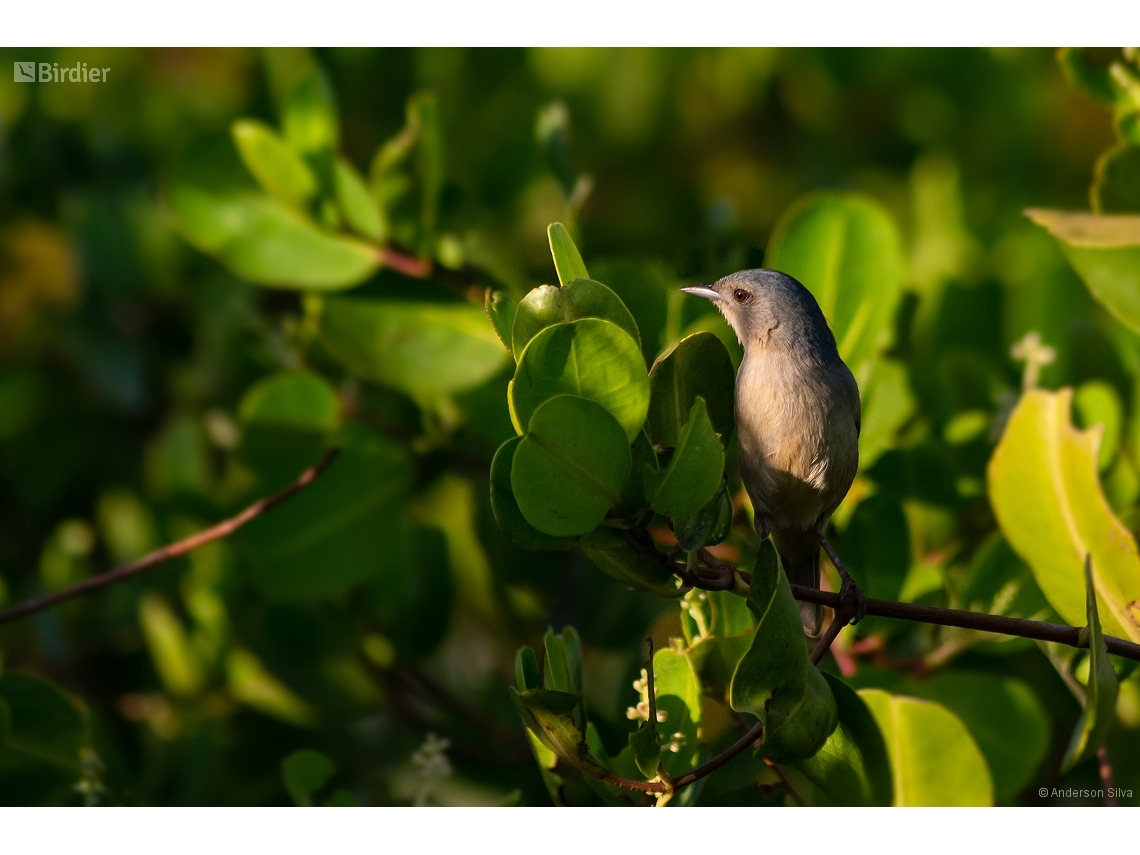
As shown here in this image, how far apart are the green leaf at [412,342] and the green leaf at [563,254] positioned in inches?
51.6

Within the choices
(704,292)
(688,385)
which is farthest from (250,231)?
(688,385)

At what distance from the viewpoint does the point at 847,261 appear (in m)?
2.66

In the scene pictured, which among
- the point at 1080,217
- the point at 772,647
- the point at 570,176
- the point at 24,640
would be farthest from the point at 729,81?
the point at 772,647

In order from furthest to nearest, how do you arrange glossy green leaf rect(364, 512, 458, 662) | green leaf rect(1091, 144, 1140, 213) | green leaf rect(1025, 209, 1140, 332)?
1. glossy green leaf rect(364, 512, 458, 662)
2. green leaf rect(1091, 144, 1140, 213)
3. green leaf rect(1025, 209, 1140, 332)

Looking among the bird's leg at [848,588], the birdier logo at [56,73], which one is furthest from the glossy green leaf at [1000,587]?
the birdier logo at [56,73]

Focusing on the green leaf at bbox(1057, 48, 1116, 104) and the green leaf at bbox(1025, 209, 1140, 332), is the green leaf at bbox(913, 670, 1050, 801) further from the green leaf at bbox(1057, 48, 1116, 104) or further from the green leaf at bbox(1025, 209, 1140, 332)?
the green leaf at bbox(1057, 48, 1116, 104)

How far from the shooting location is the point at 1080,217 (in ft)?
8.25

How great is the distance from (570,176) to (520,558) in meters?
0.97

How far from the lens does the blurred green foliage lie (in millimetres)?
1857

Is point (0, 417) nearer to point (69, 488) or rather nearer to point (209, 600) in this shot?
point (69, 488)

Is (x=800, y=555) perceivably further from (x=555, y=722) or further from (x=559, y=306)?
(x=559, y=306)

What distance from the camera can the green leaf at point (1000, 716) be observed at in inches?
103

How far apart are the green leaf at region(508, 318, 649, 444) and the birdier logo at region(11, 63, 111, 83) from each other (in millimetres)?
3011

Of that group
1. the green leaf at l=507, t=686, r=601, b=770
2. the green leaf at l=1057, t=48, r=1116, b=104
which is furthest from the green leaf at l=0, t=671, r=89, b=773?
the green leaf at l=1057, t=48, r=1116, b=104
